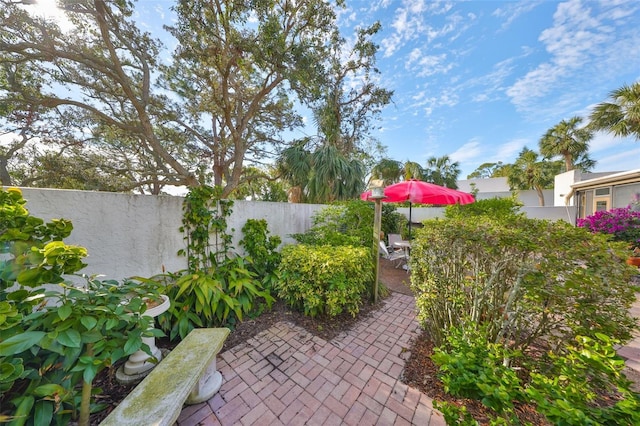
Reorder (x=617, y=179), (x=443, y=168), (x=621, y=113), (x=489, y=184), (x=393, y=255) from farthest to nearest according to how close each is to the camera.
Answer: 1. (x=489, y=184)
2. (x=443, y=168)
3. (x=621, y=113)
4. (x=617, y=179)
5. (x=393, y=255)

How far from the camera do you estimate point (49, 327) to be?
121 centimetres

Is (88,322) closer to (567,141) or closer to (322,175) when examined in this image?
(322,175)

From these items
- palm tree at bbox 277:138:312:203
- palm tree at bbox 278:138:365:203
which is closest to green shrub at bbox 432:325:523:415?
palm tree at bbox 278:138:365:203

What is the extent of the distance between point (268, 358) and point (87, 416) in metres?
1.24

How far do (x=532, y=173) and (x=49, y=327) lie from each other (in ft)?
75.3

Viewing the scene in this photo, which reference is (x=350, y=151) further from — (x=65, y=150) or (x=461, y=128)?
(x=65, y=150)

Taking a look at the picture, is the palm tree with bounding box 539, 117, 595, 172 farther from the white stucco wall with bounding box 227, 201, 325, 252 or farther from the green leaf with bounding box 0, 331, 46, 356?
the green leaf with bounding box 0, 331, 46, 356

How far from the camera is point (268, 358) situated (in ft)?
6.92

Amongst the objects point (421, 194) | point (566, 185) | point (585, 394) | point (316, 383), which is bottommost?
point (316, 383)

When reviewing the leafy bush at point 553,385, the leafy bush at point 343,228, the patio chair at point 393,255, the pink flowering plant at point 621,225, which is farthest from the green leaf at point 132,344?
the pink flowering plant at point 621,225

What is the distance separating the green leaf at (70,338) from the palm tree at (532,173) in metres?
22.6

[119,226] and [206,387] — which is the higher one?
[119,226]

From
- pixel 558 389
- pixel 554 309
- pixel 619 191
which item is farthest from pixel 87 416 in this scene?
pixel 619 191

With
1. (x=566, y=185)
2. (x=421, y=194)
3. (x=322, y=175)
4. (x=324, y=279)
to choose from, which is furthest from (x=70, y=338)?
Answer: (x=566, y=185)
